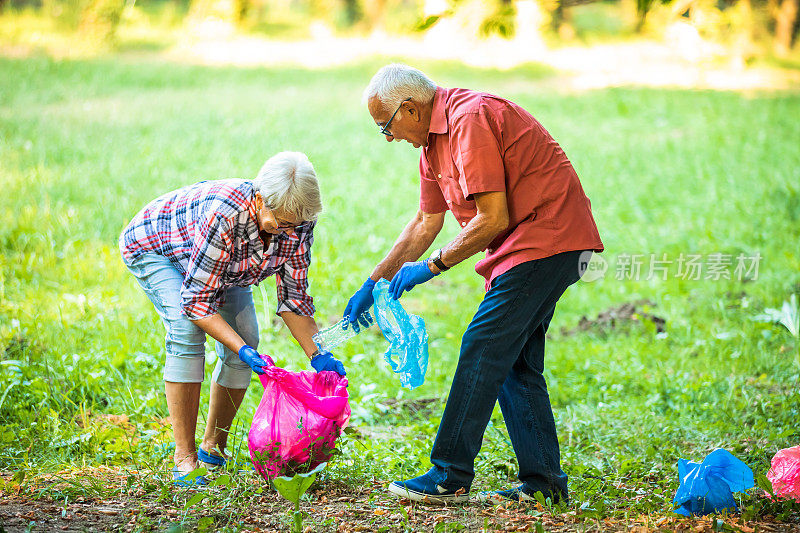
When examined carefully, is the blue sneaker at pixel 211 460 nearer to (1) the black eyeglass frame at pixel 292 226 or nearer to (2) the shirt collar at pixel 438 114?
(1) the black eyeglass frame at pixel 292 226

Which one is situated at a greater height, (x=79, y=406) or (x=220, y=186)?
(x=220, y=186)

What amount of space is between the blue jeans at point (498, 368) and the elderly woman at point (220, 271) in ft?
2.10

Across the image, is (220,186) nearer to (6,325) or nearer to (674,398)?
(6,325)

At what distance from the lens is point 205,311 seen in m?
2.82

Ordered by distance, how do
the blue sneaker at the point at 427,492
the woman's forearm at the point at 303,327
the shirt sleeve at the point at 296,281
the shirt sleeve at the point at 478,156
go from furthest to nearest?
the woman's forearm at the point at 303,327
the shirt sleeve at the point at 296,281
the blue sneaker at the point at 427,492
the shirt sleeve at the point at 478,156

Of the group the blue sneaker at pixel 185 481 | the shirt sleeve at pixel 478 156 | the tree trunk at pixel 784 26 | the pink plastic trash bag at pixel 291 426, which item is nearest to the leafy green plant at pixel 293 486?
the pink plastic trash bag at pixel 291 426

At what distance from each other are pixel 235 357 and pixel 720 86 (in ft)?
49.4

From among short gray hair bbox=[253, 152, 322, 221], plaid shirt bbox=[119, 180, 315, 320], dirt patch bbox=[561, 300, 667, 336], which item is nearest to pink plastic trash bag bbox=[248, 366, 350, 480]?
plaid shirt bbox=[119, 180, 315, 320]

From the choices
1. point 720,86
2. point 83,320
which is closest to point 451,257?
point 83,320

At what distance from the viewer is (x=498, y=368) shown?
8.90 ft

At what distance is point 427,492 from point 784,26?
2165 centimetres

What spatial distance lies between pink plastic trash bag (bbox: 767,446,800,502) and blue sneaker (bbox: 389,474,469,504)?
1218 mm

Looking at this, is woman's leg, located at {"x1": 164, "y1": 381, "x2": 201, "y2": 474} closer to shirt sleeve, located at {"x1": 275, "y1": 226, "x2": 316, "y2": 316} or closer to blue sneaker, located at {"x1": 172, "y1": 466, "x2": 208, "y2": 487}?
blue sneaker, located at {"x1": 172, "y1": 466, "x2": 208, "y2": 487}

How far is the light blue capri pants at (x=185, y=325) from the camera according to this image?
9.76ft
